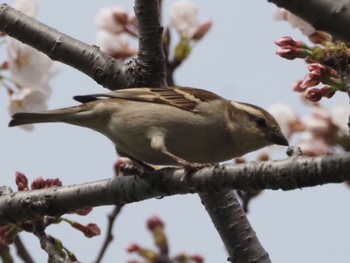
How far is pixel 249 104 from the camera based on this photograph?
16.2ft

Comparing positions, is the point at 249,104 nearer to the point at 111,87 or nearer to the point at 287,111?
the point at 287,111

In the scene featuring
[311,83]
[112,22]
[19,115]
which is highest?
[112,22]

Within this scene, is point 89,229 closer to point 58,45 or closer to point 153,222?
point 58,45

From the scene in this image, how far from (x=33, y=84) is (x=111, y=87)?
0.70m

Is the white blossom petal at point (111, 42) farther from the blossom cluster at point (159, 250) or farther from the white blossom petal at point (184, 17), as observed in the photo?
the blossom cluster at point (159, 250)

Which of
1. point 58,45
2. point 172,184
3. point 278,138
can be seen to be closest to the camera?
point 172,184

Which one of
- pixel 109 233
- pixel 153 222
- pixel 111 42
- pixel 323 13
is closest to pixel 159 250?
pixel 153 222

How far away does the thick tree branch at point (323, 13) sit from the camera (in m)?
2.12

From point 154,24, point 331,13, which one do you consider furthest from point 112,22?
point 331,13

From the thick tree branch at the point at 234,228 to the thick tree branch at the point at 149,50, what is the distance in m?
0.73

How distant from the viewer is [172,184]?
3.54 meters

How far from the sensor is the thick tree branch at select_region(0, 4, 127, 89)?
471 cm

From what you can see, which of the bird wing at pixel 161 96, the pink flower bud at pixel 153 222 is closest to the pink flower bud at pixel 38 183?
the bird wing at pixel 161 96

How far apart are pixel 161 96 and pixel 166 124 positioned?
247 mm
